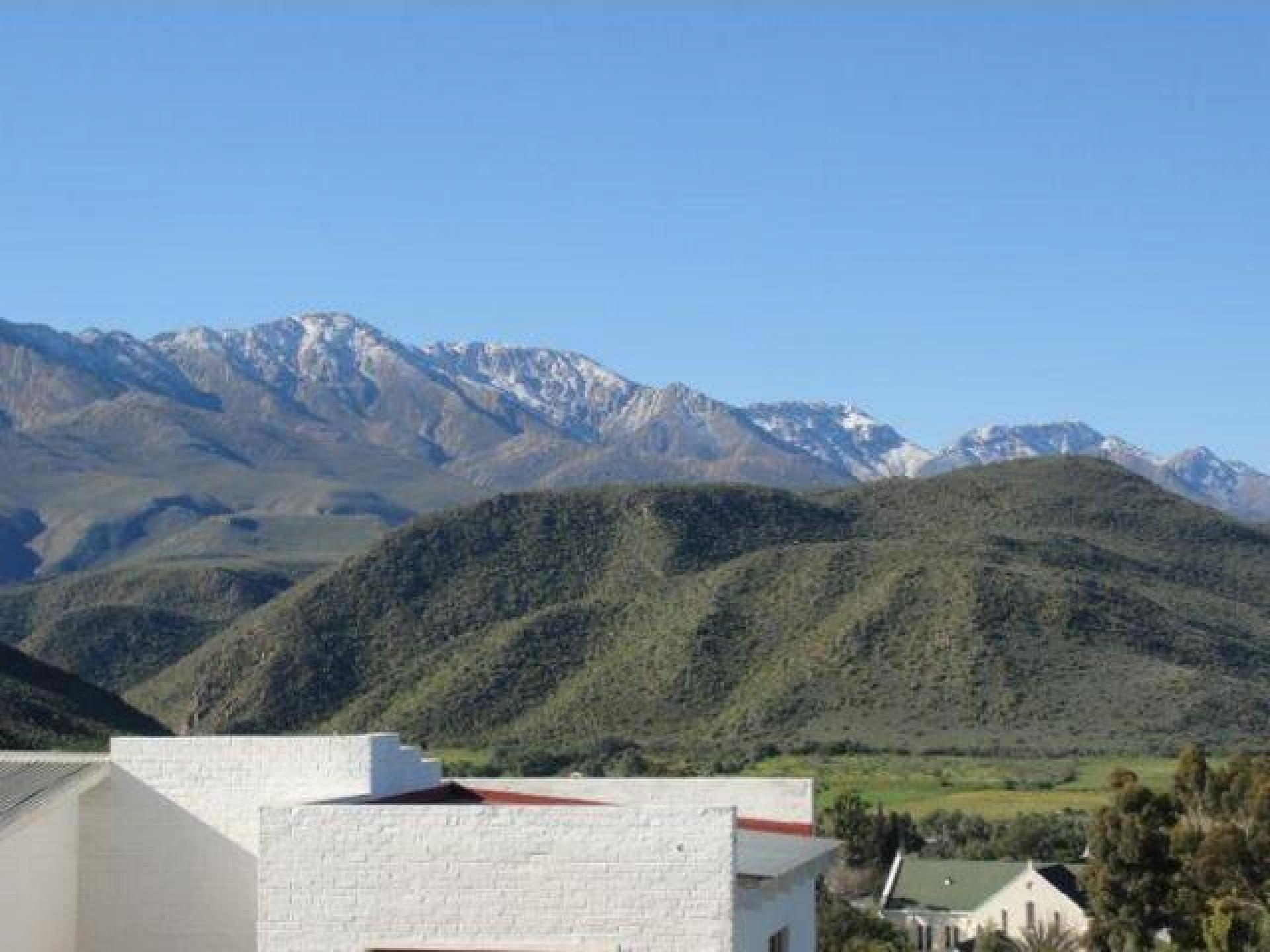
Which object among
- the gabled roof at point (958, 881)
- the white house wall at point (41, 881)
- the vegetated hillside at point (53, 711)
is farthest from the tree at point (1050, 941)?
the white house wall at point (41, 881)

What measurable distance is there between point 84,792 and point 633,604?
88726 mm

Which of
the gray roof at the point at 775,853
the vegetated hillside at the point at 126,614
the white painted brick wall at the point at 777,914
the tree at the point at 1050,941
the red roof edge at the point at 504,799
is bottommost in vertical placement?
the tree at the point at 1050,941

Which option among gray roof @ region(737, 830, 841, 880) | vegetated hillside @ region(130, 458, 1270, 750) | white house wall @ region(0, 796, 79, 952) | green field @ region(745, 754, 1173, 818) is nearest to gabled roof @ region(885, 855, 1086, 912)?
green field @ region(745, 754, 1173, 818)

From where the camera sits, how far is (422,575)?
117 metres

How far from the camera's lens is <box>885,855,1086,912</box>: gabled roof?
204 ft

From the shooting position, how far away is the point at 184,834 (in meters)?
19.4

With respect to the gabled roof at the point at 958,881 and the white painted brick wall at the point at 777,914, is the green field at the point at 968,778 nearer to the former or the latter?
the gabled roof at the point at 958,881

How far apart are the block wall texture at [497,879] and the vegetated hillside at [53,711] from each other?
30.9 metres

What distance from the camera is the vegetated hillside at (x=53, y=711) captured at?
5044cm

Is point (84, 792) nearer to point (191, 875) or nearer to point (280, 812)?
point (191, 875)

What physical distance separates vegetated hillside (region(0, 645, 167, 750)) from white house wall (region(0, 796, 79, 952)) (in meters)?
27.8

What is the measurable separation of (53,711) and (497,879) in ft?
142

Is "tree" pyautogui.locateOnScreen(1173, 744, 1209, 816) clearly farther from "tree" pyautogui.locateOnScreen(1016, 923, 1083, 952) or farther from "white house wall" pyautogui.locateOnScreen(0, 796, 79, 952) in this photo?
"white house wall" pyautogui.locateOnScreen(0, 796, 79, 952)

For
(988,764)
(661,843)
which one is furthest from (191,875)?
(988,764)
